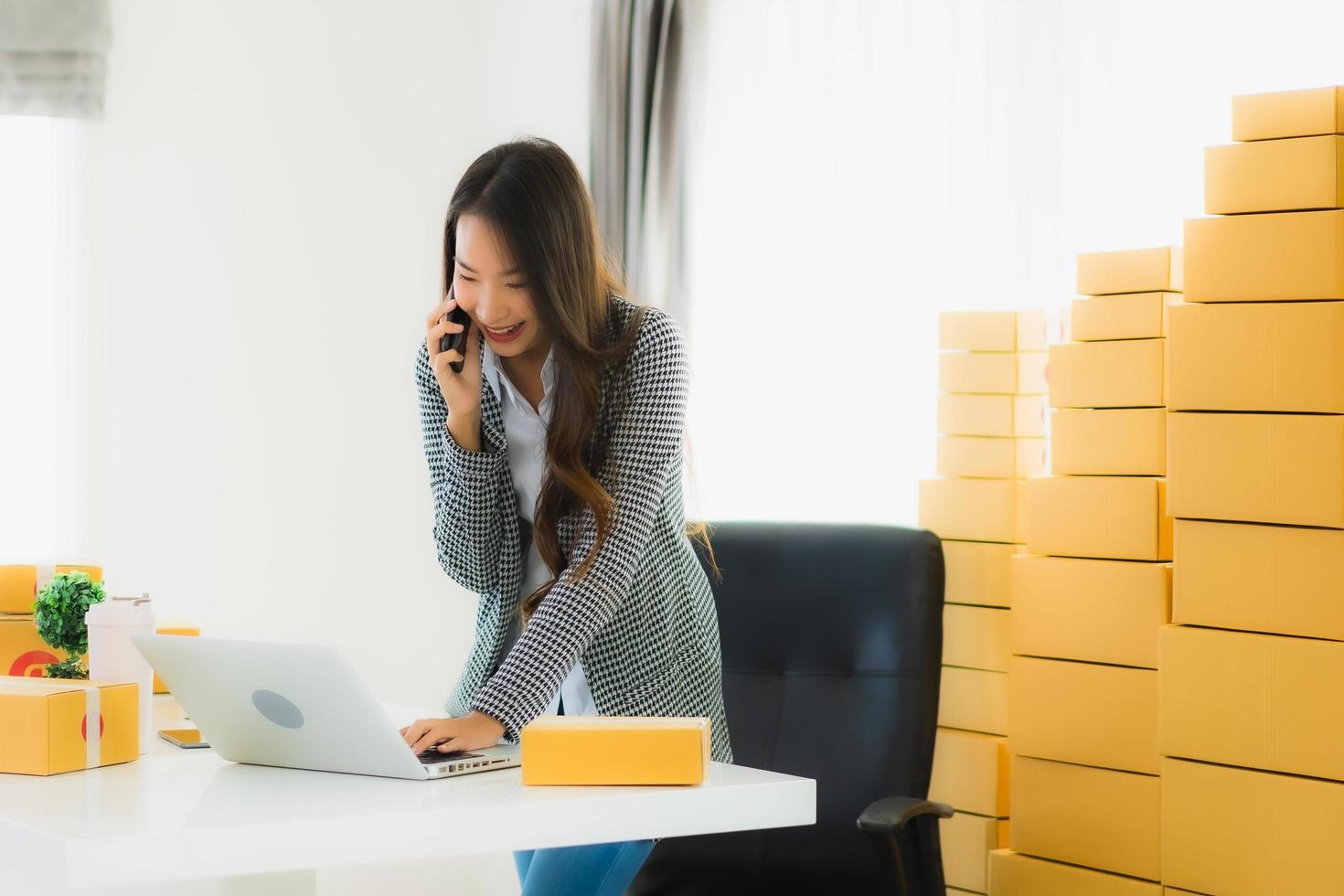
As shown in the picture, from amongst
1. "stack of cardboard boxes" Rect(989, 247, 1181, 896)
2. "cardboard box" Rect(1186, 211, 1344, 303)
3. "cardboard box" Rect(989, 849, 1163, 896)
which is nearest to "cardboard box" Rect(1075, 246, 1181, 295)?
"stack of cardboard boxes" Rect(989, 247, 1181, 896)

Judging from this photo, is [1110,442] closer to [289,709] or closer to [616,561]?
[616,561]

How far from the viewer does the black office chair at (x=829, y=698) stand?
187 centimetres

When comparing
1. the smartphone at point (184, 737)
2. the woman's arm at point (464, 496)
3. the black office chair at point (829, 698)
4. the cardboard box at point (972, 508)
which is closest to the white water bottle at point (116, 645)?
the smartphone at point (184, 737)

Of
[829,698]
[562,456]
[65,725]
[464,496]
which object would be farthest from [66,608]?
[829,698]

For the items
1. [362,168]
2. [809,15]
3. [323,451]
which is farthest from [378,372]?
[809,15]

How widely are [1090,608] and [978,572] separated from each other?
0.87ft

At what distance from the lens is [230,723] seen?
4.14 feet

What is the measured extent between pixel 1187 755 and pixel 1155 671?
164 mm

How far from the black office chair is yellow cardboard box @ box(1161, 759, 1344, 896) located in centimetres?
40

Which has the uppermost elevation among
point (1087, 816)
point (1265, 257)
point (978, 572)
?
point (1265, 257)

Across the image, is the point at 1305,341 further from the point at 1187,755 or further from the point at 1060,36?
the point at 1060,36

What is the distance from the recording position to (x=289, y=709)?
1.19 meters

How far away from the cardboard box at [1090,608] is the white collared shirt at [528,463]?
94 centimetres

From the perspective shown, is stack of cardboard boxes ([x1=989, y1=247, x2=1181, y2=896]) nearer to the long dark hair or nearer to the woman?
the woman
